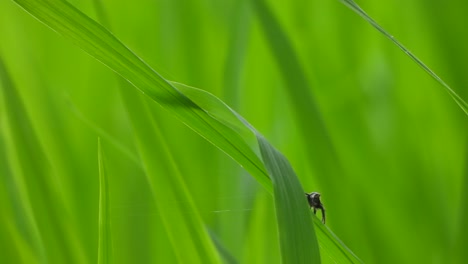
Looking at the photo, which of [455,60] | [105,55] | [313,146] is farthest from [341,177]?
[105,55]

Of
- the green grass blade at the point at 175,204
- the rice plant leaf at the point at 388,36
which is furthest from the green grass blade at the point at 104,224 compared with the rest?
the rice plant leaf at the point at 388,36

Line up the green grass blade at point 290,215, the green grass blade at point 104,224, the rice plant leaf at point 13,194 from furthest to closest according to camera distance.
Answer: the rice plant leaf at point 13,194 < the green grass blade at point 104,224 < the green grass blade at point 290,215

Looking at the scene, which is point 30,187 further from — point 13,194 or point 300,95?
point 300,95

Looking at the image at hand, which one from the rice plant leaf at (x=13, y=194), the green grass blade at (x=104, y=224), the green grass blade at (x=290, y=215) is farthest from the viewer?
the rice plant leaf at (x=13, y=194)

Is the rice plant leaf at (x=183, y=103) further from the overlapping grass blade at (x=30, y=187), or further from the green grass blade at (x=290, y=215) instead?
the overlapping grass blade at (x=30, y=187)

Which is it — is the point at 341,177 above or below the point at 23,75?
below

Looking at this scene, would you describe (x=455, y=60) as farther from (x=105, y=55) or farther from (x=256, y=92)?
(x=105, y=55)

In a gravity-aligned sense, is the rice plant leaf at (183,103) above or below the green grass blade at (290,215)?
above

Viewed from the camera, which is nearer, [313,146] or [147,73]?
[147,73]

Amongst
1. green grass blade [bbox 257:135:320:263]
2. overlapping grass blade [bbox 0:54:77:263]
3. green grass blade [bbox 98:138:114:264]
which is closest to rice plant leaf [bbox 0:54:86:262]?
overlapping grass blade [bbox 0:54:77:263]

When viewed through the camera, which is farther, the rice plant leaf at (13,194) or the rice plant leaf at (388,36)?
the rice plant leaf at (13,194)
